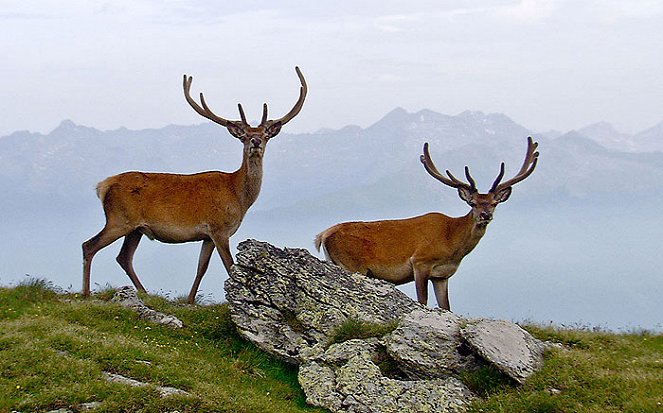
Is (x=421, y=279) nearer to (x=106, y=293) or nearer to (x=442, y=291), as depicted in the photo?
(x=442, y=291)

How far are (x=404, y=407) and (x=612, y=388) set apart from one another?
239 centimetres

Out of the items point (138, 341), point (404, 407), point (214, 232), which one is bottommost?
point (404, 407)

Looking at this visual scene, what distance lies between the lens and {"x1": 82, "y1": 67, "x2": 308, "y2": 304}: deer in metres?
14.1

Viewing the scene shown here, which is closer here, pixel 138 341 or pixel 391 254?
pixel 138 341

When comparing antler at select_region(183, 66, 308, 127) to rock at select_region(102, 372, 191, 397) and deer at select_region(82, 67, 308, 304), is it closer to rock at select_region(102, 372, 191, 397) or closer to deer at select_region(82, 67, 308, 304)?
deer at select_region(82, 67, 308, 304)

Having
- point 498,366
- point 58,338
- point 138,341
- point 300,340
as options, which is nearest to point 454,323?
point 498,366

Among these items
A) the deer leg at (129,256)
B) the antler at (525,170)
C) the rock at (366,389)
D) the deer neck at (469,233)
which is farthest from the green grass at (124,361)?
the antler at (525,170)

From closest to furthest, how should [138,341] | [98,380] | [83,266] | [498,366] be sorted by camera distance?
[98,380] → [498,366] → [138,341] → [83,266]

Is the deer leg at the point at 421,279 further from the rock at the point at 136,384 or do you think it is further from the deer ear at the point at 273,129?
the rock at the point at 136,384

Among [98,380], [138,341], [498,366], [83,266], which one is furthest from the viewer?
[83,266]

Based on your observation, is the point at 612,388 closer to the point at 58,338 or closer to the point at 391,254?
the point at 391,254

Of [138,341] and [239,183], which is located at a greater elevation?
[239,183]

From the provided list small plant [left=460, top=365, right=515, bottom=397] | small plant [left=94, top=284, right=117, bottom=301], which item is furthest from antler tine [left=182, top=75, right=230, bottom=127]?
small plant [left=460, top=365, right=515, bottom=397]

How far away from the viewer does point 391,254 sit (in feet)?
48.5
